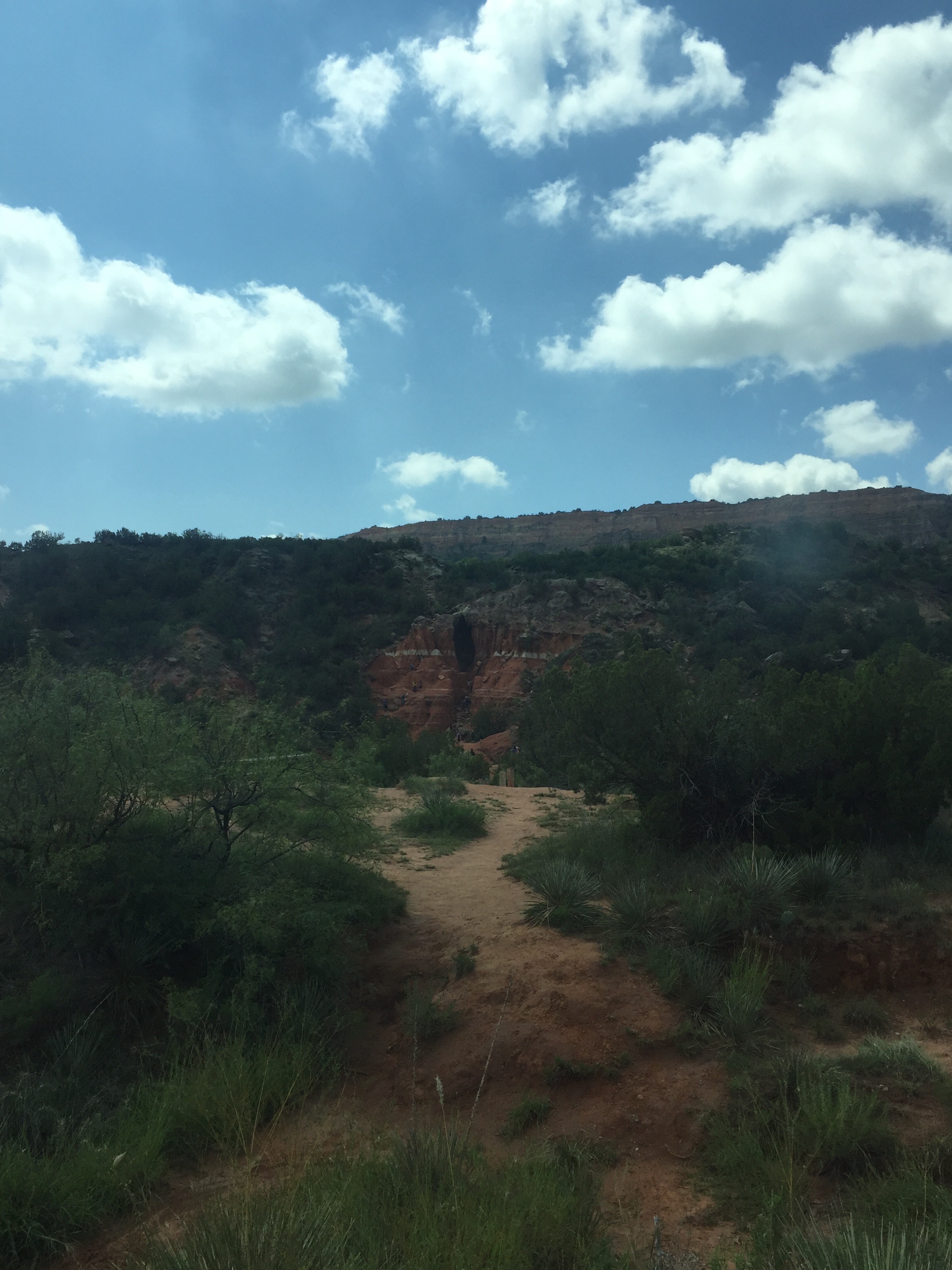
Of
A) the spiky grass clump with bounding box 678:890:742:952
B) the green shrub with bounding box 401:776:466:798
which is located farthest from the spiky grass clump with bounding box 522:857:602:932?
the green shrub with bounding box 401:776:466:798

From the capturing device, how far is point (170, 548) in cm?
5547

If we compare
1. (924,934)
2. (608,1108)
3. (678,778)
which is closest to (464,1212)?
(608,1108)

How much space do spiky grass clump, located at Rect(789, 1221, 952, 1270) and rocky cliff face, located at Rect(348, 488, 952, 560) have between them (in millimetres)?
77392

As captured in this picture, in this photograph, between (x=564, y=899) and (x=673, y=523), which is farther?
(x=673, y=523)

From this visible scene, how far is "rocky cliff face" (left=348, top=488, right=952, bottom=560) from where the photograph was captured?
84.2m

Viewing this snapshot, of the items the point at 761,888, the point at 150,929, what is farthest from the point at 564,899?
the point at 150,929

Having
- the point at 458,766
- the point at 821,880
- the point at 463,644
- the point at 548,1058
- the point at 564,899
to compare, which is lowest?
the point at 458,766

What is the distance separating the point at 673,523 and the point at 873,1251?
311ft

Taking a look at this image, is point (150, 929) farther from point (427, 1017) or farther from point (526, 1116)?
point (526, 1116)

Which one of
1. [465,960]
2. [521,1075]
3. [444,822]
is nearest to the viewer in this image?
[521,1075]

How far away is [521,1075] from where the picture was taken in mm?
6867

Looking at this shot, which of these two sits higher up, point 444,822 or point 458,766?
point 444,822

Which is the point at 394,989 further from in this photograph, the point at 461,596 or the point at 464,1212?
the point at 461,596

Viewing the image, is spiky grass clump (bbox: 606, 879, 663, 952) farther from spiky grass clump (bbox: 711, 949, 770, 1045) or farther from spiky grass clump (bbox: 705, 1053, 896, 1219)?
spiky grass clump (bbox: 705, 1053, 896, 1219)
